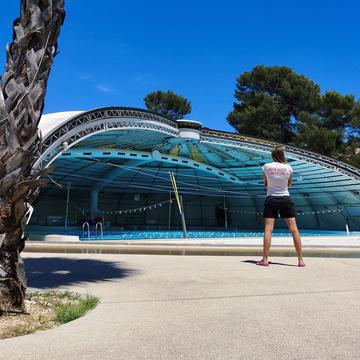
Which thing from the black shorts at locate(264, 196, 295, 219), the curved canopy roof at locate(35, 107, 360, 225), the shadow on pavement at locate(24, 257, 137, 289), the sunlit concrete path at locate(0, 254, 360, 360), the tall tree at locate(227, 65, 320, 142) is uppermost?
the tall tree at locate(227, 65, 320, 142)

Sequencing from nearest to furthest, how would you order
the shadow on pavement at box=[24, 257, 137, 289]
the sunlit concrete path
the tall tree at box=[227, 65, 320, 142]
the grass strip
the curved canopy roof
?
the sunlit concrete path
the grass strip
the shadow on pavement at box=[24, 257, 137, 289]
the curved canopy roof
the tall tree at box=[227, 65, 320, 142]

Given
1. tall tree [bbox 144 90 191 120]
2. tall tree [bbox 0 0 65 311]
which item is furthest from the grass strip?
Answer: tall tree [bbox 144 90 191 120]

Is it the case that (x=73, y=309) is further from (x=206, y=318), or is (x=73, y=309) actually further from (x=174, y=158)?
(x=174, y=158)

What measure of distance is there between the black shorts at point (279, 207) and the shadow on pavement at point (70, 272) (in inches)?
95.7

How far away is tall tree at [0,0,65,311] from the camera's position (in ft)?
11.1

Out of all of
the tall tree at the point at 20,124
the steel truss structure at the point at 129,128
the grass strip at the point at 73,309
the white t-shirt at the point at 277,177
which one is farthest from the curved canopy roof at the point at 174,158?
the grass strip at the point at 73,309

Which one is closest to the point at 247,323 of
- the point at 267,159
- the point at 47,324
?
the point at 47,324

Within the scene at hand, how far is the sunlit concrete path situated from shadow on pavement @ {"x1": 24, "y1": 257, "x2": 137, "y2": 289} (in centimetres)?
2

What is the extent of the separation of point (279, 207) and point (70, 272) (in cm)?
359

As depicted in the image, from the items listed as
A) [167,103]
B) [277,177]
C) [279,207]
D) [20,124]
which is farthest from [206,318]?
[167,103]

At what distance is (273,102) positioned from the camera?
5134cm

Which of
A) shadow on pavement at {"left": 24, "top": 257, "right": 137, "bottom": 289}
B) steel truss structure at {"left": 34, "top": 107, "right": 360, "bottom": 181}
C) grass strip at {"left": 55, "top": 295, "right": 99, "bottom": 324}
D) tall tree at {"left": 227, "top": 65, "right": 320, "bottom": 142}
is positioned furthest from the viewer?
tall tree at {"left": 227, "top": 65, "right": 320, "bottom": 142}

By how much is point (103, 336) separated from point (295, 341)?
137 centimetres

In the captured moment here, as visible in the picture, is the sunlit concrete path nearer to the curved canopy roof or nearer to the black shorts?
the black shorts
